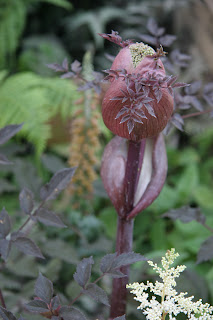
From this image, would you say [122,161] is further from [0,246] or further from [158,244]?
[158,244]

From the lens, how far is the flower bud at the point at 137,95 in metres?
0.47

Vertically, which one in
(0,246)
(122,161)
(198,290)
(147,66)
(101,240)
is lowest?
(101,240)

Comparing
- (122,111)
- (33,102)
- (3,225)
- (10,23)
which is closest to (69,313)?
(3,225)

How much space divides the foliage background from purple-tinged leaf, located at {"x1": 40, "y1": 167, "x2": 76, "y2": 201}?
0.21m

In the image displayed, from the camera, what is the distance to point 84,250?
Result: 111 cm

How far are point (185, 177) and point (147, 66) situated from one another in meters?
0.96

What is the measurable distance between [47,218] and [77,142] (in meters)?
0.57

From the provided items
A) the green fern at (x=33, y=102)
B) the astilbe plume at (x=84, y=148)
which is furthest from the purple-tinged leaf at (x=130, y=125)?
the green fern at (x=33, y=102)

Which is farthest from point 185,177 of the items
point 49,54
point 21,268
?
point 49,54

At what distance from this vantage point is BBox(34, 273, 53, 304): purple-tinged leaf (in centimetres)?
49

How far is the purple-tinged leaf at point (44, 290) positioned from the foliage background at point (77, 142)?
18 centimetres

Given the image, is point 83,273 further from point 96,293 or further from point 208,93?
point 208,93

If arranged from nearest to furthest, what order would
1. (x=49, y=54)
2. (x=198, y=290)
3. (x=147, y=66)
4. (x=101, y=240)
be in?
(x=147, y=66) < (x=198, y=290) < (x=101, y=240) < (x=49, y=54)

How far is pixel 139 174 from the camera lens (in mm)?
608
